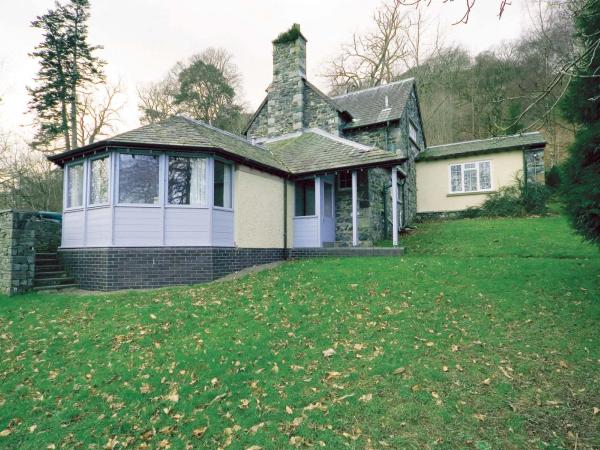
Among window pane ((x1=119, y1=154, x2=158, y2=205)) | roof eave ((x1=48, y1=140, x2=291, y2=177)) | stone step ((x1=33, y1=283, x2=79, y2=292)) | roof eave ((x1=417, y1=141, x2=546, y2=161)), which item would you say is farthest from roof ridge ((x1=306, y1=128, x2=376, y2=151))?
stone step ((x1=33, y1=283, x2=79, y2=292))

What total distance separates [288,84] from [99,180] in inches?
390

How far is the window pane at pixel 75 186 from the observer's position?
10.9 metres

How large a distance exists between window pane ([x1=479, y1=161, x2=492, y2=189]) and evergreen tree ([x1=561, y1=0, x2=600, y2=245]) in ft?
43.6

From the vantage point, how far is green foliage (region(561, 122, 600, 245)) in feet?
20.8

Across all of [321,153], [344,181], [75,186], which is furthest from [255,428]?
[344,181]

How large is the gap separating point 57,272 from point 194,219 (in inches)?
174

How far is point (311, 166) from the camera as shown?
520 inches

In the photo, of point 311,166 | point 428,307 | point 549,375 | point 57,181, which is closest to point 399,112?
point 311,166

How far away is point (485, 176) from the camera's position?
19.7m

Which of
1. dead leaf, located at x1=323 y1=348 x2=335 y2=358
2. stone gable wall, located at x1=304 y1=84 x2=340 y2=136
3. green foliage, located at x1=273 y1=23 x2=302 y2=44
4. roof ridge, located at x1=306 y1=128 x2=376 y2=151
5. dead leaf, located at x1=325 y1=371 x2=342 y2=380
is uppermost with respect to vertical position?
green foliage, located at x1=273 y1=23 x2=302 y2=44

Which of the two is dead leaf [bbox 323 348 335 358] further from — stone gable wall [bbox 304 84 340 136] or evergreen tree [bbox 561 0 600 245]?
stone gable wall [bbox 304 84 340 136]

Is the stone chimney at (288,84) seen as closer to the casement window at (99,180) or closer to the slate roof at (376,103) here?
the slate roof at (376,103)

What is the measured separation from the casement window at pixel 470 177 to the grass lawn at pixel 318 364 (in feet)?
38.7

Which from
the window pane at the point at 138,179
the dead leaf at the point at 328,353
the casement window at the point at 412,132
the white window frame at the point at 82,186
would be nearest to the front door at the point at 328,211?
the window pane at the point at 138,179
